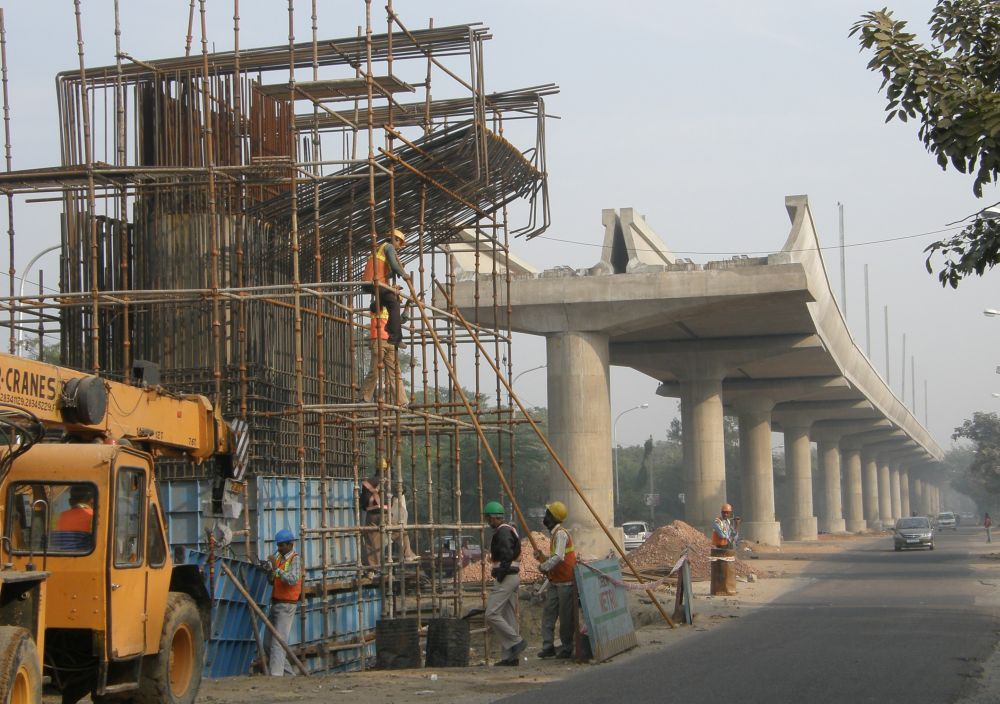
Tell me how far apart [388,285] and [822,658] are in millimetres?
6886

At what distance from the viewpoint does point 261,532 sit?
16.8 m

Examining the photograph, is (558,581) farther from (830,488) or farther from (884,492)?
(884,492)

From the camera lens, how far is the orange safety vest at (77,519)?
9.38m

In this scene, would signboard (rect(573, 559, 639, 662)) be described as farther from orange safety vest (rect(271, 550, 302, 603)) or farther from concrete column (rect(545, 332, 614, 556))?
concrete column (rect(545, 332, 614, 556))

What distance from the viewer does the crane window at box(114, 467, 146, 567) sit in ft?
31.3

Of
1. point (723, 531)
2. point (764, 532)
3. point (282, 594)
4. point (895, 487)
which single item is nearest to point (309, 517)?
point (282, 594)

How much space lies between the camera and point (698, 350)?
52.4 metres

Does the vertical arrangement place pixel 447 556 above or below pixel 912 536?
above

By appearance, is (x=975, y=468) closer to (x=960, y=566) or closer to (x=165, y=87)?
(x=960, y=566)

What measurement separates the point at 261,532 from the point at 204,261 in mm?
4935

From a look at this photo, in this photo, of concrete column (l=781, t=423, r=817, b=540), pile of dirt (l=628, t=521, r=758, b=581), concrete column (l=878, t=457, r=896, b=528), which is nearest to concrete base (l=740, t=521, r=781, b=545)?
concrete column (l=781, t=423, r=817, b=540)

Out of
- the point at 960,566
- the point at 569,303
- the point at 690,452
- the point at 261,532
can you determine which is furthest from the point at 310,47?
the point at 690,452

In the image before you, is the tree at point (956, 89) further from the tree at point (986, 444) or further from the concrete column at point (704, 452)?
the tree at point (986, 444)

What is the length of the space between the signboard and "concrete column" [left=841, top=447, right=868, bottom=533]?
8645 centimetres
